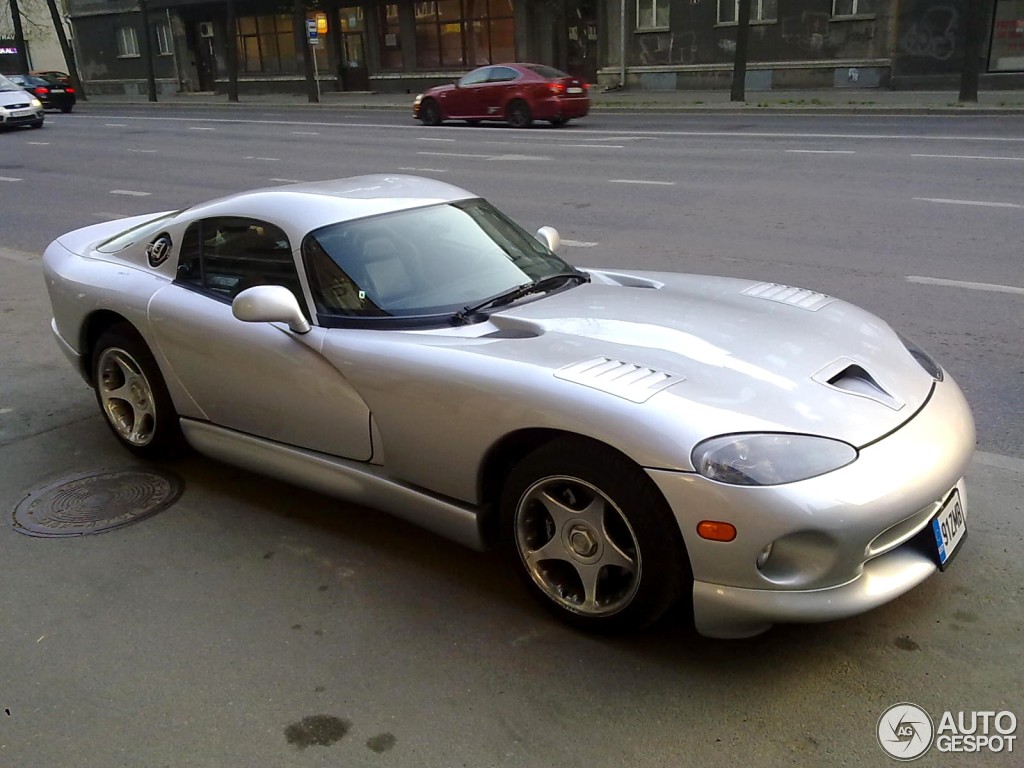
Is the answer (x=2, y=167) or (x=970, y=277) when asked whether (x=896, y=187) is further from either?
(x=2, y=167)

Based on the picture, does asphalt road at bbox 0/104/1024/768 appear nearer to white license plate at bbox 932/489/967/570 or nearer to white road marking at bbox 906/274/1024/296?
white road marking at bbox 906/274/1024/296

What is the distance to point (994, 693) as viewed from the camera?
280 cm

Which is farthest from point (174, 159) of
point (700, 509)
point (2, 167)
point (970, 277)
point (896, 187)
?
point (700, 509)

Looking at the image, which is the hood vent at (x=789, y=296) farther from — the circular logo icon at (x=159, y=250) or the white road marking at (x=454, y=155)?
the white road marking at (x=454, y=155)

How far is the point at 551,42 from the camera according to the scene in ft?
113

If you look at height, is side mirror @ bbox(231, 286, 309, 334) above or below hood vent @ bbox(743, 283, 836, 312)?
above

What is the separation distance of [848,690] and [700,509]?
0.72 metres

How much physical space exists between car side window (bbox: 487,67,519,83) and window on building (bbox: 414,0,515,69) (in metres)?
12.6

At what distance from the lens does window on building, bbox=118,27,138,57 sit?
48.8m

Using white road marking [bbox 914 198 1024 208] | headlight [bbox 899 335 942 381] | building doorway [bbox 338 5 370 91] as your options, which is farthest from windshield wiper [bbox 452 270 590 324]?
building doorway [bbox 338 5 370 91]

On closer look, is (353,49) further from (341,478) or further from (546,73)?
(341,478)

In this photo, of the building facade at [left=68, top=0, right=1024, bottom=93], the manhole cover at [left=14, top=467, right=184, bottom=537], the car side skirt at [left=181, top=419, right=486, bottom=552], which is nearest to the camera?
the car side skirt at [left=181, top=419, right=486, bottom=552]

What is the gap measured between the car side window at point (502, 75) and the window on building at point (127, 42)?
32794 millimetres

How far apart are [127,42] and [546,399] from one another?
53020mm
